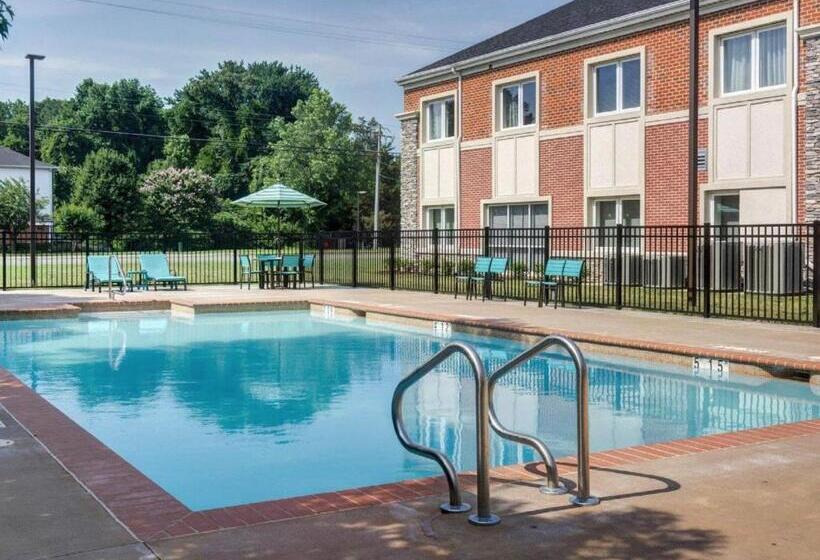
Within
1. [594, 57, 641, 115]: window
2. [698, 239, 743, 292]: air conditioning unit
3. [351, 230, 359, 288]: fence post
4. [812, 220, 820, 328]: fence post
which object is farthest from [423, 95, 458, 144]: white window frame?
[812, 220, 820, 328]: fence post

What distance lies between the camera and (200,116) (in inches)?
3374

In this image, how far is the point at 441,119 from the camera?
3038 centimetres

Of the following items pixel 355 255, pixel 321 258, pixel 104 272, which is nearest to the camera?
pixel 104 272

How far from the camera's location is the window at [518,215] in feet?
87.2

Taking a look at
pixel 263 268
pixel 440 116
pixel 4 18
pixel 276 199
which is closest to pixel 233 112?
pixel 440 116

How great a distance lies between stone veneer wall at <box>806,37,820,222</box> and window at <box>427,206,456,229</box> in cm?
1266

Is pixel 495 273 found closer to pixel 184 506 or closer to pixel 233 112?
pixel 184 506

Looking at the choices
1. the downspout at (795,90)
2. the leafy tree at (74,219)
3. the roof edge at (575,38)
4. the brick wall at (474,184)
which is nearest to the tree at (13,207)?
the leafy tree at (74,219)

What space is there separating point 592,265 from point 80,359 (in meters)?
14.7

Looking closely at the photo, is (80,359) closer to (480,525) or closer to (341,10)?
(480,525)

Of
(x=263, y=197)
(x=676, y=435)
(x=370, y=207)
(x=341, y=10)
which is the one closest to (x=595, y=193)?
(x=263, y=197)

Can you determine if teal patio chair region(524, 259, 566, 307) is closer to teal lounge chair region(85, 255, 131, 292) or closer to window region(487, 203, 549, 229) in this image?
window region(487, 203, 549, 229)

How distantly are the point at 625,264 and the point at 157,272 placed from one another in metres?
12.4

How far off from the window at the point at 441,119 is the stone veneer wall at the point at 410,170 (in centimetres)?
59
